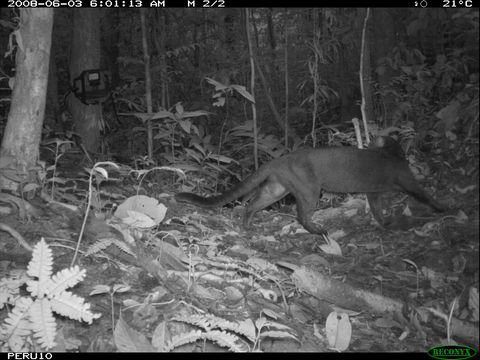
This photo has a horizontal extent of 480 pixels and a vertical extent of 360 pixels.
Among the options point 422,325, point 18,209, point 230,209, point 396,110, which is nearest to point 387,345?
point 422,325

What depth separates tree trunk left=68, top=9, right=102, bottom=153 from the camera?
771 cm

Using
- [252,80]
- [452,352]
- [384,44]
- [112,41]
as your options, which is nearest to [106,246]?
[452,352]

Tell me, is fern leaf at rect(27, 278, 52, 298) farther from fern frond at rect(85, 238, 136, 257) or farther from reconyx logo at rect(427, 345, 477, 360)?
reconyx logo at rect(427, 345, 477, 360)

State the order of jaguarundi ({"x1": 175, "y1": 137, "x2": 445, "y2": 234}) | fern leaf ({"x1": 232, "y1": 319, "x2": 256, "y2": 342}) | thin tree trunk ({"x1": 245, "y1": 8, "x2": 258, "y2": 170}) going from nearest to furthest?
1. fern leaf ({"x1": 232, "y1": 319, "x2": 256, "y2": 342})
2. jaguarundi ({"x1": 175, "y1": 137, "x2": 445, "y2": 234})
3. thin tree trunk ({"x1": 245, "y1": 8, "x2": 258, "y2": 170})

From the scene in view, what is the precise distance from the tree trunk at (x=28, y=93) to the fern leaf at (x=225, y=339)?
7.77ft

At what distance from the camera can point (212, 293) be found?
9.17ft

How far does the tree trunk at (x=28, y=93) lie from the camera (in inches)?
148

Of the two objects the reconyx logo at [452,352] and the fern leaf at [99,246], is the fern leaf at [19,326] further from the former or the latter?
the reconyx logo at [452,352]

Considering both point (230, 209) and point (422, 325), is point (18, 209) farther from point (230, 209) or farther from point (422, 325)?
point (422, 325)

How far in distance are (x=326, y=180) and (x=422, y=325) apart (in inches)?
82.8

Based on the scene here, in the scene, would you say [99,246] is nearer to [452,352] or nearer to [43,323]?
[43,323]

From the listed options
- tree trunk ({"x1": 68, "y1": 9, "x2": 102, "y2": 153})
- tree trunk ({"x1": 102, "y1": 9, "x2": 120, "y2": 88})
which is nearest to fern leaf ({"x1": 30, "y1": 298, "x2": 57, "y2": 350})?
tree trunk ({"x1": 68, "y1": 9, "x2": 102, "y2": 153})

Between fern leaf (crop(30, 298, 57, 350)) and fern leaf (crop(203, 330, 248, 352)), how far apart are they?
0.72 meters

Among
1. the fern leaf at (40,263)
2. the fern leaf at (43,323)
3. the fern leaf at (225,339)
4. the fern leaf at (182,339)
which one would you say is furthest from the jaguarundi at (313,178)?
the fern leaf at (43,323)
